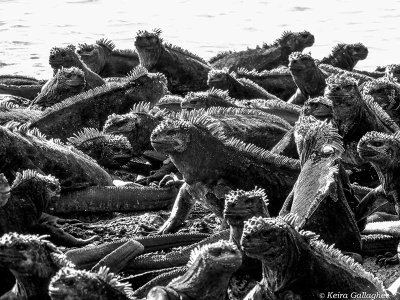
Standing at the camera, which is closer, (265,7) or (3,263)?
(3,263)

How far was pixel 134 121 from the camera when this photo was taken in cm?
1127

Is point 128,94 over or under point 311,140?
under

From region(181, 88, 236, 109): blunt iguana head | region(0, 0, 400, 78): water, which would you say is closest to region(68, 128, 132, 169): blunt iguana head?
region(181, 88, 236, 109): blunt iguana head

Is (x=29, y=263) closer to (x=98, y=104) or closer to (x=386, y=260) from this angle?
(x=386, y=260)

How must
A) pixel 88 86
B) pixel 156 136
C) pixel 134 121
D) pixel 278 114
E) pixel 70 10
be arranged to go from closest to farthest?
pixel 156 136 < pixel 134 121 < pixel 278 114 < pixel 88 86 < pixel 70 10

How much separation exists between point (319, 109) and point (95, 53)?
17.0 feet

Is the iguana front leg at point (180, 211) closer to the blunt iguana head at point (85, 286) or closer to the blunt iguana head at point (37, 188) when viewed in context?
the blunt iguana head at point (37, 188)

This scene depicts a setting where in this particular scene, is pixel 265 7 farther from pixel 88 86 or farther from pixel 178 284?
pixel 178 284

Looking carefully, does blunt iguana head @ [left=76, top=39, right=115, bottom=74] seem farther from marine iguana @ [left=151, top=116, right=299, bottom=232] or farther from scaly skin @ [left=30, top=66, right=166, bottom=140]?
marine iguana @ [left=151, top=116, right=299, bottom=232]

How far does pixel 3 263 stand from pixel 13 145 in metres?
2.95

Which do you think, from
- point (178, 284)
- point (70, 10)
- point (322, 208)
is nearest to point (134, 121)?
point (322, 208)

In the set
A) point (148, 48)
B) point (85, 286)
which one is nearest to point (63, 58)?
point (148, 48)

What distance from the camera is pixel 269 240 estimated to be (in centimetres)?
722

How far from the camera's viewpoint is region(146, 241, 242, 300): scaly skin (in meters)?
7.07
